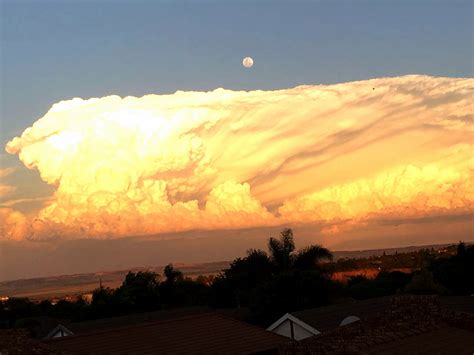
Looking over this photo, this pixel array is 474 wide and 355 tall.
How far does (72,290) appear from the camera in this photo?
465 feet

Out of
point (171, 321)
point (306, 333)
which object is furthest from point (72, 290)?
point (171, 321)

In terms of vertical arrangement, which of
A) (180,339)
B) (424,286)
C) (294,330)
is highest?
(180,339)

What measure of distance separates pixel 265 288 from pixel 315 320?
581 inches

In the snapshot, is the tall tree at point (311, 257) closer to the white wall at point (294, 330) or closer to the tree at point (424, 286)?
the tree at point (424, 286)

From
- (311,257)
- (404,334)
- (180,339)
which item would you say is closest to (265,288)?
(311,257)

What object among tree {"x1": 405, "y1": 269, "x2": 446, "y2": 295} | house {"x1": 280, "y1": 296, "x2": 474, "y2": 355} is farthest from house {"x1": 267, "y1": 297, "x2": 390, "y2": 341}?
tree {"x1": 405, "y1": 269, "x2": 446, "y2": 295}

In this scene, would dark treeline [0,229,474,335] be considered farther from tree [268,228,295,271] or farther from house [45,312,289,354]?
house [45,312,289,354]

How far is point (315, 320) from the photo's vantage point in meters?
36.6

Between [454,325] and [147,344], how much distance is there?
9471 mm

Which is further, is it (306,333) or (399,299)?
(306,333)

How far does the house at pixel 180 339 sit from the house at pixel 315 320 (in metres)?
10.3

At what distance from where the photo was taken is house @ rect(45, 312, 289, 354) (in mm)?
22109

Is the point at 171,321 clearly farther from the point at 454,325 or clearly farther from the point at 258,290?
the point at 258,290

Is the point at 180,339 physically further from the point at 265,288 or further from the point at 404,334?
the point at 265,288
